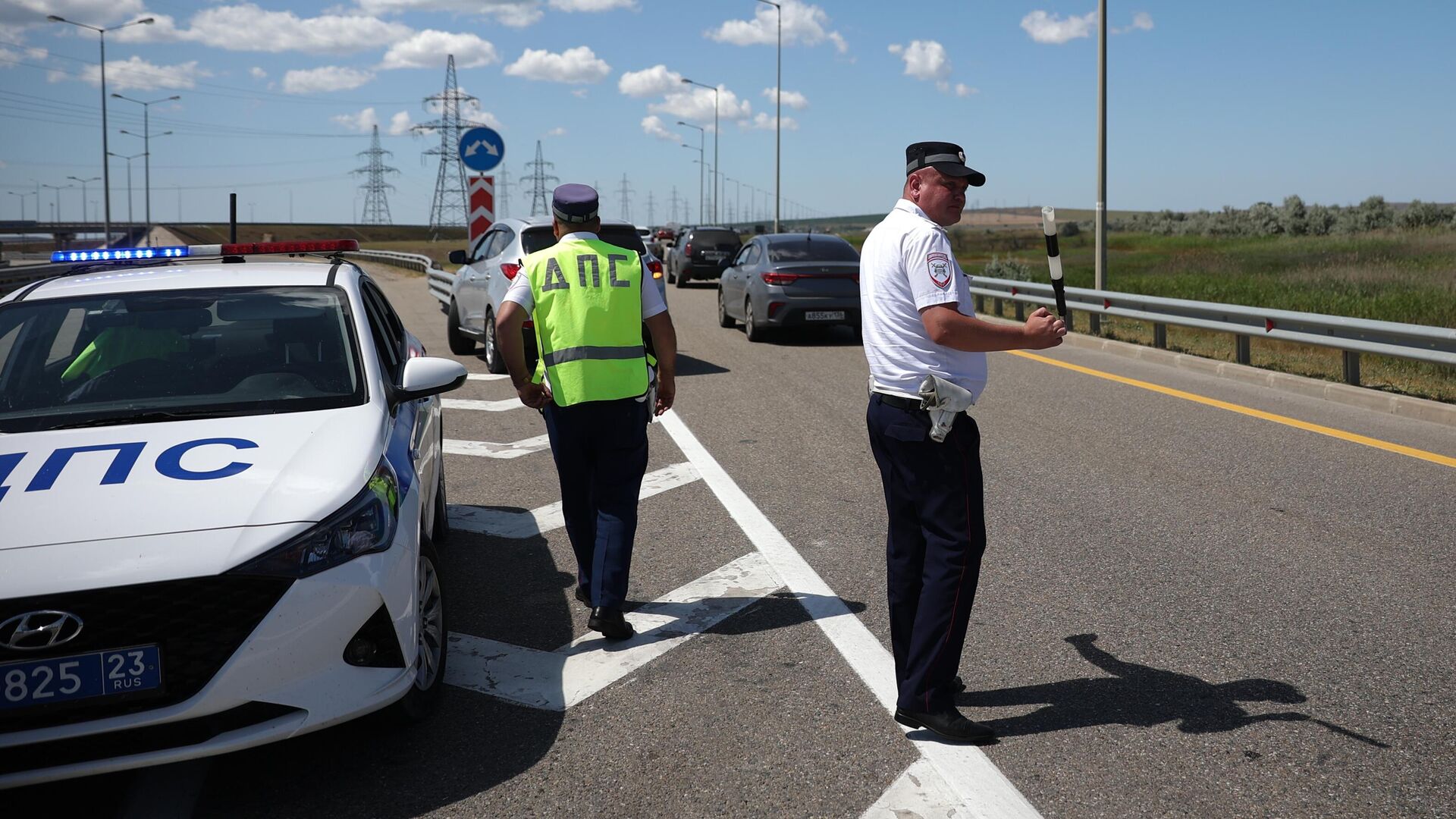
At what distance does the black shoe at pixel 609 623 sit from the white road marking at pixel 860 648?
0.82 metres

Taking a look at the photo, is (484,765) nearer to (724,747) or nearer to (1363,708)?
(724,747)

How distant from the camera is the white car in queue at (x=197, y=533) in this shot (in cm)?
334

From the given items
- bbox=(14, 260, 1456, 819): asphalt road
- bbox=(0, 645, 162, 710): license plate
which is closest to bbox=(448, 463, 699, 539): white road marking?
bbox=(14, 260, 1456, 819): asphalt road

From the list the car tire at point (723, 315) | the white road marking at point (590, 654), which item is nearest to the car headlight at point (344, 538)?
the white road marking at point (590, 654)

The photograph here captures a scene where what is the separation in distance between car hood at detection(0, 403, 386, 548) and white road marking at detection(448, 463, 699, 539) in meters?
2.45

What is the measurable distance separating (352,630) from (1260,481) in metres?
6.08

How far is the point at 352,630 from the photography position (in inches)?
145

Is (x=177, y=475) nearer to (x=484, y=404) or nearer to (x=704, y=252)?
(x=484, y=404)

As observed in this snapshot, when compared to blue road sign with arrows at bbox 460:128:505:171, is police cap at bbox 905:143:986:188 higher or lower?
lower

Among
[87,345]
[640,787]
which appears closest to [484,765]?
[640,787]

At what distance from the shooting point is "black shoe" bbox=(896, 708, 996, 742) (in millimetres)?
3949

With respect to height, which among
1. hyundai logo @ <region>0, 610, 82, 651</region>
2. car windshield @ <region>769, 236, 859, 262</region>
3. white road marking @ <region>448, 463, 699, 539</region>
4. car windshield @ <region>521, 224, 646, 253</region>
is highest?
car windshield @ <region>769, 236, 859, 262</region>

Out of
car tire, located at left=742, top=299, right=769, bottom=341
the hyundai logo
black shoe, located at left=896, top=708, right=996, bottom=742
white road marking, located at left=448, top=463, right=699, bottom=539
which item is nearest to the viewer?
the hyundai logo

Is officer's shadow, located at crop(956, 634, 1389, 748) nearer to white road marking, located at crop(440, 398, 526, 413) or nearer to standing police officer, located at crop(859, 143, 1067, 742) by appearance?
standing police officer, located at crop(859, 143, 1067, 742)
